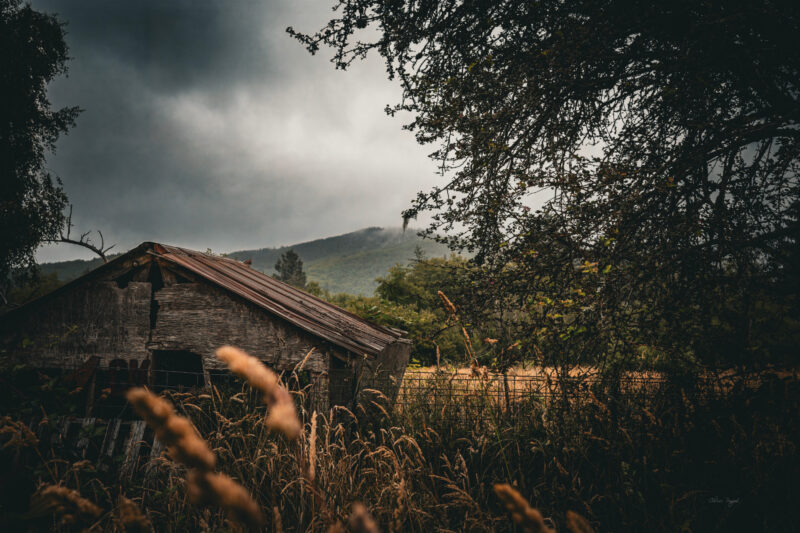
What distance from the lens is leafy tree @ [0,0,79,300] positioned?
11695mm

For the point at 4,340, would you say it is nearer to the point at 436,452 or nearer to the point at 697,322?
the point at 436,452

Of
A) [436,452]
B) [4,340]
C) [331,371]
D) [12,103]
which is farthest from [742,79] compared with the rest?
[12,103]

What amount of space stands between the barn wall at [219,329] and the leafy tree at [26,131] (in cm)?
1218

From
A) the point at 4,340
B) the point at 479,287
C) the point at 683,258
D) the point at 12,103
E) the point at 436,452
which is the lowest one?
the point at 436,452

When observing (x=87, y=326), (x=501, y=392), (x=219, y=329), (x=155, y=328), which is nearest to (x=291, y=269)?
(x=87, y=326)

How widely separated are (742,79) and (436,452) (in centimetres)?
483

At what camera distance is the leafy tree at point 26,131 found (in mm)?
11695

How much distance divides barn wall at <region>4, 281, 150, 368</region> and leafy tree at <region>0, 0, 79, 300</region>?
10842 mm

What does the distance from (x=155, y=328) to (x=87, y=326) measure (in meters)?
0.87

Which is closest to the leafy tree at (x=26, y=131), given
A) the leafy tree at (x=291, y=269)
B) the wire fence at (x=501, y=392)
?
the wire fence at (x=501, y=392)

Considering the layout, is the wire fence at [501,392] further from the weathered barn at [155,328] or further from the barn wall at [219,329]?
the barn wall at [219,329]

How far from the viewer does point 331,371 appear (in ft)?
12.1
